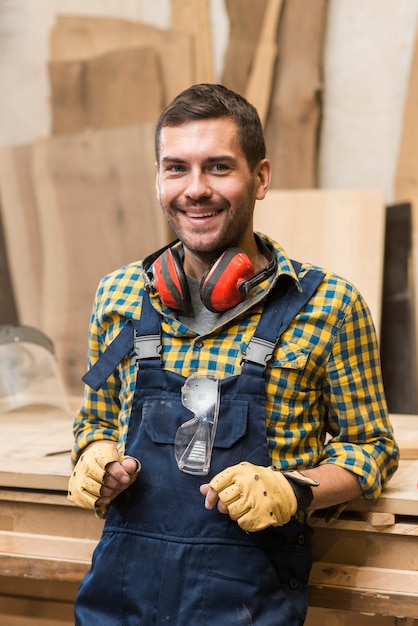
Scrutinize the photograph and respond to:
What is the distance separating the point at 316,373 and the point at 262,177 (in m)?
0.49

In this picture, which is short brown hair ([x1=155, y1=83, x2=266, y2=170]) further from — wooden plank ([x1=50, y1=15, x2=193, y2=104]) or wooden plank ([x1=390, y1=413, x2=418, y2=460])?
wooden plank ([x1=50, y1=15, x2=193, y2=104])

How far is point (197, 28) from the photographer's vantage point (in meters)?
4.21

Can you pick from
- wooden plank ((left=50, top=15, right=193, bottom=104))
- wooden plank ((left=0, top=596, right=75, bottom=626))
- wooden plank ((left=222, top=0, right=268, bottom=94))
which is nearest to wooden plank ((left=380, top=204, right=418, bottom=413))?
wooden plank ((left=222, top=0, right=268, bottom=94))

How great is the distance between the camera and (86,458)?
2.03 meters

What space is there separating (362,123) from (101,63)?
4.31ft

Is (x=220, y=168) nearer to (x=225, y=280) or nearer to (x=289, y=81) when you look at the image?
(x=225, y=280)

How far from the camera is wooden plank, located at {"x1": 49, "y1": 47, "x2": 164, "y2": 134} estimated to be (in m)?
4.25

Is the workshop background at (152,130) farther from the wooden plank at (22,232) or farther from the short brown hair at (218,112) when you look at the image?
the short brown hair at (218,112)

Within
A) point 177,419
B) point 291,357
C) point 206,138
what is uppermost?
point 206,138

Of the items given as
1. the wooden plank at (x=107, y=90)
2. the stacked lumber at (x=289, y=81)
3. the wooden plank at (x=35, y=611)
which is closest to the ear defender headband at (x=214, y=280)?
the wooden plank at (x=35, y=611)

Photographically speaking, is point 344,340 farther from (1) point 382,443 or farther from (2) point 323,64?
(2) point 323,64

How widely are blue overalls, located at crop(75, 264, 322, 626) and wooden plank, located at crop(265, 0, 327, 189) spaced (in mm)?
2074

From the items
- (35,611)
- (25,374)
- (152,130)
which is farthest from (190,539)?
(152,130)

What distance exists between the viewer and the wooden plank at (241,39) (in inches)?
161
